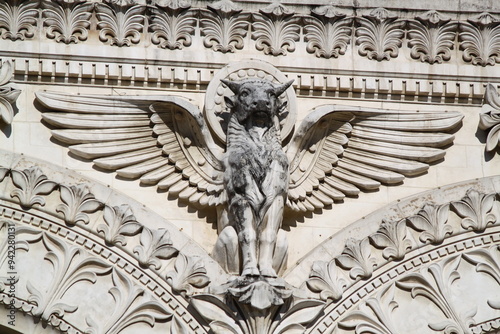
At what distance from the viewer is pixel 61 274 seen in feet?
50.5

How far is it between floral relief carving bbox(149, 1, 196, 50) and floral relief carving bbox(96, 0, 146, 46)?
162 millimetres

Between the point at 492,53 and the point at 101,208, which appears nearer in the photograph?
the point at 101,208

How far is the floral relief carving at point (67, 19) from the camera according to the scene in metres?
16.2

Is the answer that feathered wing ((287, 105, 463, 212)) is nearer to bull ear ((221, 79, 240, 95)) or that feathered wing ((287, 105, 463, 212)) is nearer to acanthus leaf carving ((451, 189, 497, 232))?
acanthus leaf carving ((451, 189, 497, 232))

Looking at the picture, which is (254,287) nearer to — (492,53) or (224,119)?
(224,119)

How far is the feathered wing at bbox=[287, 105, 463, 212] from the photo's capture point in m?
16.2

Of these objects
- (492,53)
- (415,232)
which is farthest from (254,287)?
(492,53)

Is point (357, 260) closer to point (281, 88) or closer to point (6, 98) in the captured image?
point (281, 88)

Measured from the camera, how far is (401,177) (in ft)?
53.8

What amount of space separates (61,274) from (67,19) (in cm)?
258

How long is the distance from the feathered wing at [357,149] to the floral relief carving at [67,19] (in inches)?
91.4

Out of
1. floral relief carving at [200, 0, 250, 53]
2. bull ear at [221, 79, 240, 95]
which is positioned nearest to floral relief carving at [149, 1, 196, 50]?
floral relief carving at [200, 0, 250, 53]

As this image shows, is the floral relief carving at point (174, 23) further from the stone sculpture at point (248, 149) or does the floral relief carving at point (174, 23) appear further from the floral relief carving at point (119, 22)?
the stone sculpture at point (248, 149)

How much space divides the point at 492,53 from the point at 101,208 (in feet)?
14.1
